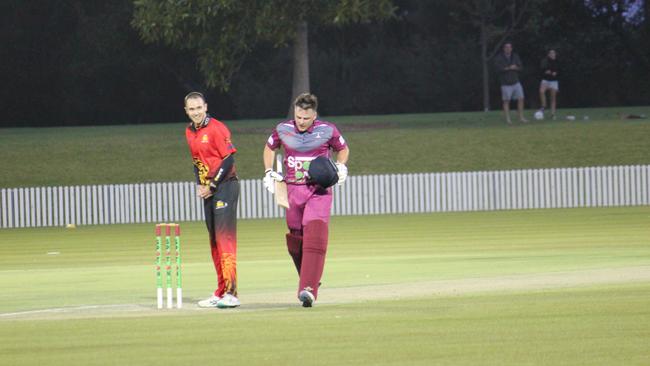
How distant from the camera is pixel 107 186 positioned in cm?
3509

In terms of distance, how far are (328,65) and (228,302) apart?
56433 mm

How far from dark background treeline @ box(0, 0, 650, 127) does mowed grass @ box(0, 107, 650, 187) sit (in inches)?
557

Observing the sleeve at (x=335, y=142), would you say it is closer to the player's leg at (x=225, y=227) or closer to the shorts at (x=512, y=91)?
the player's leg at (x=225, y=227)

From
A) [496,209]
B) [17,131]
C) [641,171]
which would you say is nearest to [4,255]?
[496,209]

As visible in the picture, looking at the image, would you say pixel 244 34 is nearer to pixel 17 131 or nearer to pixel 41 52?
pixel 17 131

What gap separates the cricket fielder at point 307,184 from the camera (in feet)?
45.6

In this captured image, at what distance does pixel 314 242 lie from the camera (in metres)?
14.0

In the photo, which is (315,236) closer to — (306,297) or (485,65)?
(306,297)

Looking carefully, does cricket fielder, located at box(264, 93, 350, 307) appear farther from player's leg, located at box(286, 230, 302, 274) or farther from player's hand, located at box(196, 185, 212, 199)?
player's hand, located at box(196, 185, 212, 199)

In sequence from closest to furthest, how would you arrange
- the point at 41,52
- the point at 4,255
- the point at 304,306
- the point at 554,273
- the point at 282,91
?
the point at 304,306
the point at 554,273
the point at 4,255
the point at 41,52
the point at 282,91

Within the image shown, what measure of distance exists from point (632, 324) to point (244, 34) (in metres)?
28.1

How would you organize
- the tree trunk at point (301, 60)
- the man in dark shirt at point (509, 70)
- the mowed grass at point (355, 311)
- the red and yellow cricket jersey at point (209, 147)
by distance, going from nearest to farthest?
the mowed grass at point (355, 311), the red and yellow cricket jersey at point (209, 147), the man in dark shirt at point (509, 70), the tree trunk at point (301, 60)

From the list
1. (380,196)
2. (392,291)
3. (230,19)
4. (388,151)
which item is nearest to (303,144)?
(392,291)

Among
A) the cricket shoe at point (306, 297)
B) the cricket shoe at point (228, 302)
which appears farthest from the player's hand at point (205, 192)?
the cricket shoe at point (306, 297)
